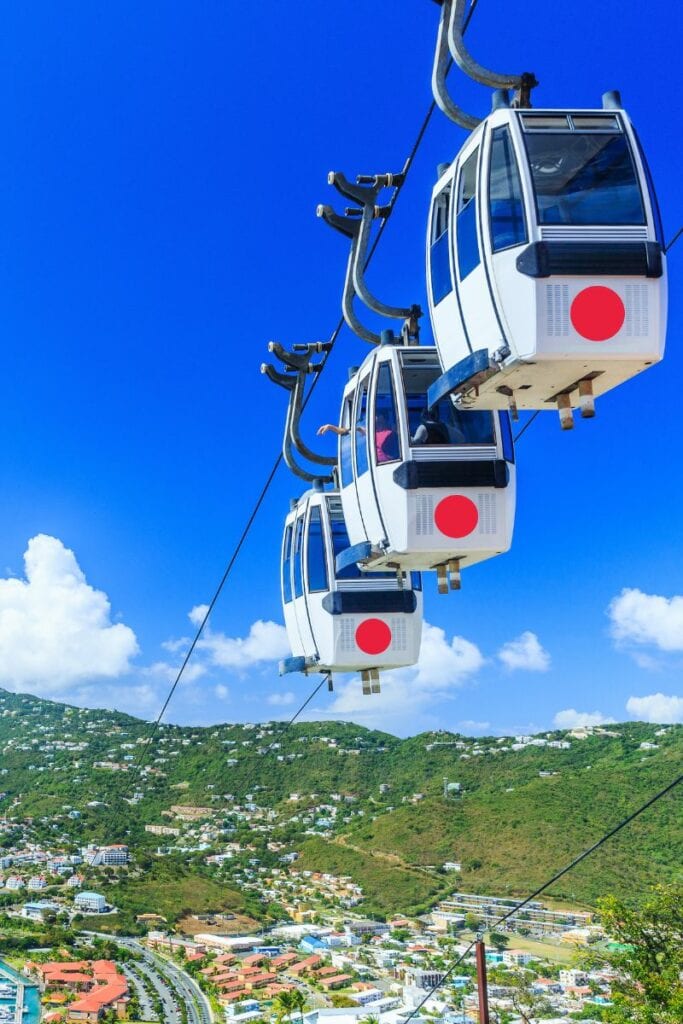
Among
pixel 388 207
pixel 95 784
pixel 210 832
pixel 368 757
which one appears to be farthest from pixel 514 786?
pixel 388 207

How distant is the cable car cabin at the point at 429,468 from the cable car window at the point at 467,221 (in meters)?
1.35

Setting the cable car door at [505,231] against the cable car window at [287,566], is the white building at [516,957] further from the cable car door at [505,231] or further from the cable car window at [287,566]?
the cable car door at [505,231]

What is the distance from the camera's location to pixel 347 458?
6629 millimetres

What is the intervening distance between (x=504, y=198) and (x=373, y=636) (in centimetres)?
435

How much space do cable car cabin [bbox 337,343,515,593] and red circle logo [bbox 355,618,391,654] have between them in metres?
1.90

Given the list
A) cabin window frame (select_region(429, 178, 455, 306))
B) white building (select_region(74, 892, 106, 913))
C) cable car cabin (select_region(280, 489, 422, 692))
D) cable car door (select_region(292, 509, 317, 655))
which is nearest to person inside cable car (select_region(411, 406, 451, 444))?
cabin window frame (select_region(429, 178, 455, 306))

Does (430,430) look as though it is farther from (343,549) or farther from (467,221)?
(343,549)

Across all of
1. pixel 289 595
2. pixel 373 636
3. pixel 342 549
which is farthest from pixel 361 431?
pixel 289 595

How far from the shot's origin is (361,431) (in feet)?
20.6

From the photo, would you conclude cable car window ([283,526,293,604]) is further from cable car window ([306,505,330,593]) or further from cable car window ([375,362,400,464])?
cable car window ([375,362,400,464])

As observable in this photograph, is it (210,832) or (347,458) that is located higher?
(210,832)

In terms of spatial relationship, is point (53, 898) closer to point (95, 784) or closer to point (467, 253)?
point (95, 784)

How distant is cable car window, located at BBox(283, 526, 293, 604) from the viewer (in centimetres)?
920

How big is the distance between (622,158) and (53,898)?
176 feet
